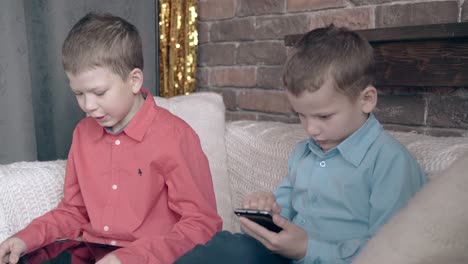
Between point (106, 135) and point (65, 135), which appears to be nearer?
point (106, 135)

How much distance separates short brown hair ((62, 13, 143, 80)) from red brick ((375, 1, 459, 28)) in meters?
0.72

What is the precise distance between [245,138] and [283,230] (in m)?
0.67

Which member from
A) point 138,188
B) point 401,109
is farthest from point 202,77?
point 138,188

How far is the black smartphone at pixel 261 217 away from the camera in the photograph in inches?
38.3

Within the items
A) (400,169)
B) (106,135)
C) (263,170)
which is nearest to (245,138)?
(263,170)

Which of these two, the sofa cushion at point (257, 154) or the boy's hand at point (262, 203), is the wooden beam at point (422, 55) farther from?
the boy's hand at point (262, 203)

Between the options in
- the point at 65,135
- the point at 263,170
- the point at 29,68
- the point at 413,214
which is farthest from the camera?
the point at 65,135

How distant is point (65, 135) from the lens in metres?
1.96

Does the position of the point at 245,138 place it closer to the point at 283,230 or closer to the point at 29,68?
the point at 283,230

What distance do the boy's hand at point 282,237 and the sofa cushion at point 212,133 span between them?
60 centimetres

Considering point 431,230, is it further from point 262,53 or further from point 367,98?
point 262,53

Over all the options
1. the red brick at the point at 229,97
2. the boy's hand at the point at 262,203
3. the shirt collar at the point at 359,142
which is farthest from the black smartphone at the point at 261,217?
the red brick at the point at 229,97

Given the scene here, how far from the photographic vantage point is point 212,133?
5.41ft

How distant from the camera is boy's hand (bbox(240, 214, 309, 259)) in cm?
97
